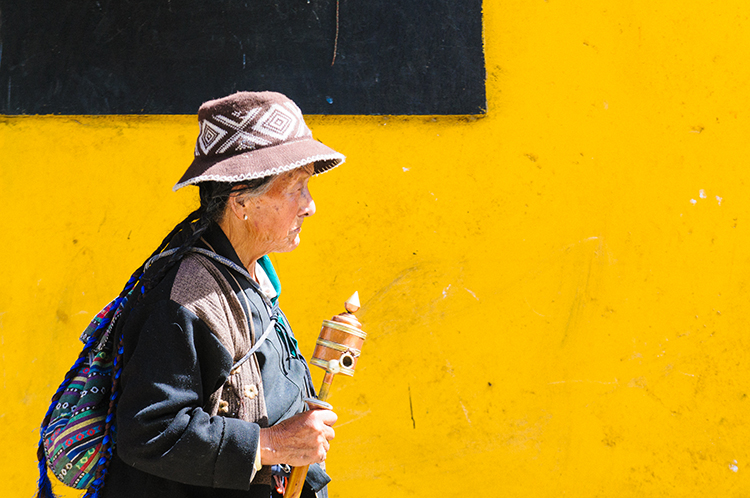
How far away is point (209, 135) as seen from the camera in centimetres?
164

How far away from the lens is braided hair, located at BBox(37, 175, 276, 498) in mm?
1544

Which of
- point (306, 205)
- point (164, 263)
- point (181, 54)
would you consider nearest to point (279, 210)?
point (306, 205)

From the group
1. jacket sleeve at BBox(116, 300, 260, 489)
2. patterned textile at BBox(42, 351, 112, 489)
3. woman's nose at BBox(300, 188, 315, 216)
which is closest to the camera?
jacket sleeve at BBox(116, 300, 260, 489)

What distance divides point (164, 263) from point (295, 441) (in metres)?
0.53

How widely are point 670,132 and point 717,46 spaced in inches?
17.7

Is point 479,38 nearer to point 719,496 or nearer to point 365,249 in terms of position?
point 365,249

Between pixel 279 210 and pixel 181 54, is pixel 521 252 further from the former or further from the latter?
pixel 181 54

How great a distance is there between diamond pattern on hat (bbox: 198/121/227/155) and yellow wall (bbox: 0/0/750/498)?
1.33 m

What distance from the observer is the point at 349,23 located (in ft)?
9.69

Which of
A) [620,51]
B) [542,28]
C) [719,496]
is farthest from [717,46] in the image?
[719,496]

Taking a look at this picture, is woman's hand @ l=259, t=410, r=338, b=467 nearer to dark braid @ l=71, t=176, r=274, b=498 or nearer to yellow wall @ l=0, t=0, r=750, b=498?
dark braid @ l=71, t=176, r=274, b=498

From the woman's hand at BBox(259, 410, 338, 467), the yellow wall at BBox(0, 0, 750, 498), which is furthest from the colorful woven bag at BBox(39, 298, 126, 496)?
the yellow wall at BBox(0, 0, 750, 498)

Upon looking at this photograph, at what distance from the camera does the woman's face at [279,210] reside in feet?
5.57

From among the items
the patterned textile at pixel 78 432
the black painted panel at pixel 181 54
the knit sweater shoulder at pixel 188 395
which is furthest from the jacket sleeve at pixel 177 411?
the black painted panel at pixel 181 54
